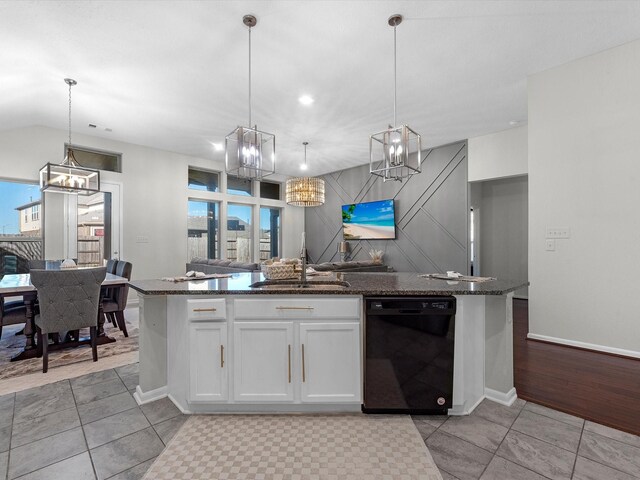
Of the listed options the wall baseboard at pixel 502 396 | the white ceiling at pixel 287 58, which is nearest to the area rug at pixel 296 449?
the wall baseboard at pixel 502 396

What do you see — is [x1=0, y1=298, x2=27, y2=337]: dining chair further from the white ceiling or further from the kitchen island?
the white ceiling

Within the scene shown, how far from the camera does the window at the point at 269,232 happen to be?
8195mm

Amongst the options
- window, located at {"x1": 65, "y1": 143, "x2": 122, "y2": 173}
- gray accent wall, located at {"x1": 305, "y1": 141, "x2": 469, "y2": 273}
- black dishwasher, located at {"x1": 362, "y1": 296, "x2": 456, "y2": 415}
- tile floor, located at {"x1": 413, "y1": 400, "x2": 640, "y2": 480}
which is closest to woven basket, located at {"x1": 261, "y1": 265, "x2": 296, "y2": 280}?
black dishwasher, located at {"x1": 362, "y1": 296, "x2": 456, "y2": 415}

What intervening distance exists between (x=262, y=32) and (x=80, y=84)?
2385 mm

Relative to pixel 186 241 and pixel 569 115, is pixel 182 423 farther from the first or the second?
pixel 186 241

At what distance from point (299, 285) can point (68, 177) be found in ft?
10.9

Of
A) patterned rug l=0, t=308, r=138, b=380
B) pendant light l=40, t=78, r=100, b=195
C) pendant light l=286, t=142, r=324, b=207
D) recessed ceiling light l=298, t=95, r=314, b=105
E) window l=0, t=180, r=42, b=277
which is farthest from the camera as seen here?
pendant light l=286, t=142, r=324, b=207

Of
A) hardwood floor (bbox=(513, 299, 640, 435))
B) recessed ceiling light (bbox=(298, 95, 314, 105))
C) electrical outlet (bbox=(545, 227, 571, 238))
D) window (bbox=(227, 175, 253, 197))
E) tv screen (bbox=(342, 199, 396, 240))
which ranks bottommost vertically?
hardwood floor (bbox=(513, 299, 640, 435))

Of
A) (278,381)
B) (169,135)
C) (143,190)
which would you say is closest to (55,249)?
(143,190)

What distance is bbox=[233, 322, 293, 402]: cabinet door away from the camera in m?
2.04

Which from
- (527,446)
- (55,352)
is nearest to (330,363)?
(527,446)

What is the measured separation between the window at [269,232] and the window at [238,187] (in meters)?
0.61

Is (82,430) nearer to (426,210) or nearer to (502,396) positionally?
(502,396)

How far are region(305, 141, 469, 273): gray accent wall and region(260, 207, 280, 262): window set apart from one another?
1.79m
